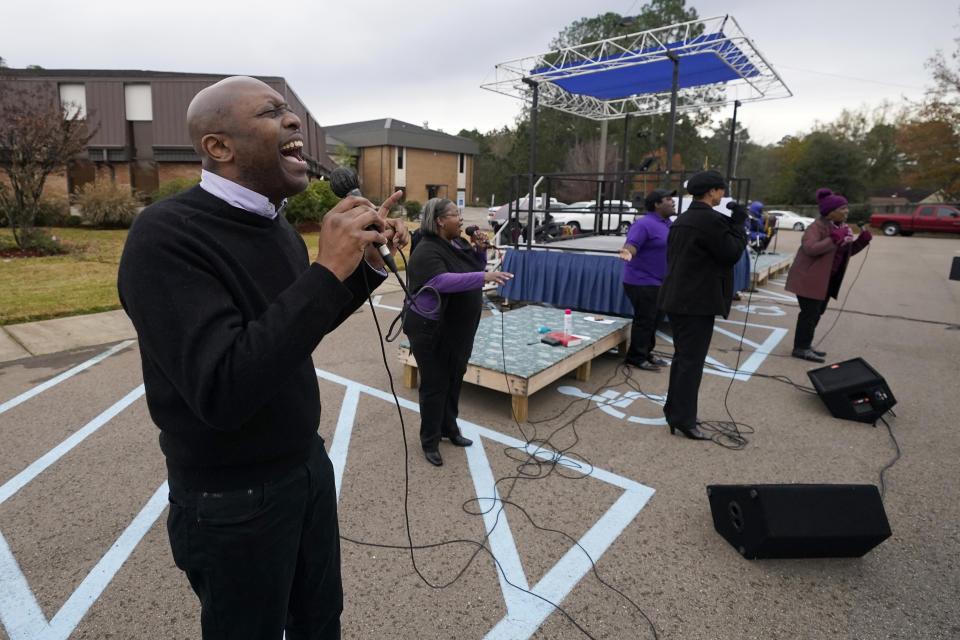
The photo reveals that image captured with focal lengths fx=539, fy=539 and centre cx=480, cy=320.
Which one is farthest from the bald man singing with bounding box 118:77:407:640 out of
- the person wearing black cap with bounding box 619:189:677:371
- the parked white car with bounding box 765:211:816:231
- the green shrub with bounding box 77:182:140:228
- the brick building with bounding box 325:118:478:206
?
the brick building with bounding box 325:118:478:206

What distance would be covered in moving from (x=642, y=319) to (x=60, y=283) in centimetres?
904

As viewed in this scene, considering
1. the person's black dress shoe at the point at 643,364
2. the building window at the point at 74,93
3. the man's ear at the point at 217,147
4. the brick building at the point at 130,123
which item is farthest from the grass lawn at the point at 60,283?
the building window at the point at 74,93

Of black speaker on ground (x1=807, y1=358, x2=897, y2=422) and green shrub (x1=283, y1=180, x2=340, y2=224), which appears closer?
black speaker on ground (x1=807, y1=358, x2=897, y2=422)

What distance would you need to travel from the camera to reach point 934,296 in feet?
36.1

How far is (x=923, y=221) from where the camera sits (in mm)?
27266

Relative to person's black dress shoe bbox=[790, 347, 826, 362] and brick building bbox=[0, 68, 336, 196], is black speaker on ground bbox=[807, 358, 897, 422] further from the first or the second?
brick building bbox=[0, 68, 336, 196]

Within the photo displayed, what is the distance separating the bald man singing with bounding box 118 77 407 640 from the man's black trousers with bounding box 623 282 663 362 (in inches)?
184

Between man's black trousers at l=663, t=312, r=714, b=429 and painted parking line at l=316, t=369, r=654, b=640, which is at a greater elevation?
man's black trousers at l=663, t=312, r=714, b=429

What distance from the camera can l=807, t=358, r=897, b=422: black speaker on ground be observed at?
14.3 feet

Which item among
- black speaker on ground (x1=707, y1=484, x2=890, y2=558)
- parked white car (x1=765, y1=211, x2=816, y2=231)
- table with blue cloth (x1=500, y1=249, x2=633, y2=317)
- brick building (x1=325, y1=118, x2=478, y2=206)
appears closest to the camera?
black speaker on ground (x1=707, y1=484, x2=890, y2=558)

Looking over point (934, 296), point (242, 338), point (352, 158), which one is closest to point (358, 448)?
point (242, 338)

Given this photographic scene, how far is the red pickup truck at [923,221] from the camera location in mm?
26516

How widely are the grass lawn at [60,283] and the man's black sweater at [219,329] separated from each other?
6.23m

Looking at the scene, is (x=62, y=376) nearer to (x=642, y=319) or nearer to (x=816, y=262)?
(x=642, y=319)
